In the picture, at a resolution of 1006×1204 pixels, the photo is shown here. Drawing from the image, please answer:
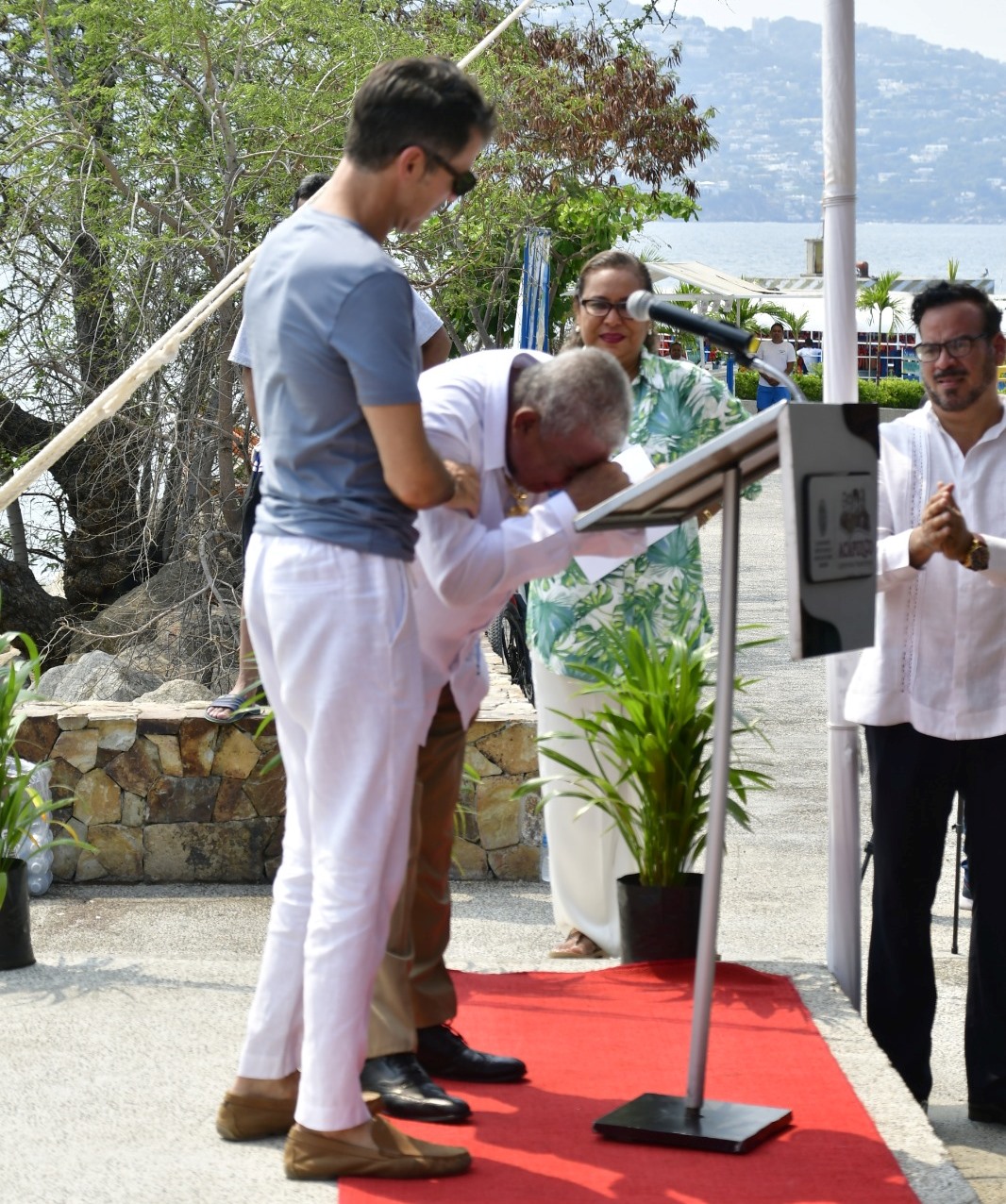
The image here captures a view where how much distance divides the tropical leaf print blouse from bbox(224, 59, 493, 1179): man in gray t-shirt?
70.0 inches

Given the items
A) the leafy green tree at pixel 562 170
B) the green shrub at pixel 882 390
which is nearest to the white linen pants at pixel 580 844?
the leafy green tree at pixel 562 170

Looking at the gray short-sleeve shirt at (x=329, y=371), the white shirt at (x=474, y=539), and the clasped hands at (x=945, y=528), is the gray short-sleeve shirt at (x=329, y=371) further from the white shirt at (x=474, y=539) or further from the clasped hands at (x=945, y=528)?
the clasped hands at (x=945, y=528)

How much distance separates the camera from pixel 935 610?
152 inches

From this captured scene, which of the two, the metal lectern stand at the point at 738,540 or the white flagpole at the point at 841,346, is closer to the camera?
the metal lectern stand at the point at 738,540

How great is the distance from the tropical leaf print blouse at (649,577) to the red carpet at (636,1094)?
0.91m

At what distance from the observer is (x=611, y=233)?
12.2 meters

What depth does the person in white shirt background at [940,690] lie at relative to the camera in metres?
3.79

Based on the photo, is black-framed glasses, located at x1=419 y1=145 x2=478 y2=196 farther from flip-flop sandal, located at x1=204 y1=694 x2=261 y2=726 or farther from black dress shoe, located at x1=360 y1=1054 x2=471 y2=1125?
flip-flop sandal, located at x1=204 y1=694 x2=261 y2=726

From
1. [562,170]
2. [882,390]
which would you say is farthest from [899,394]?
[562,170]

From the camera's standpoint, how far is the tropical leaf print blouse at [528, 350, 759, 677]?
15.1 ft

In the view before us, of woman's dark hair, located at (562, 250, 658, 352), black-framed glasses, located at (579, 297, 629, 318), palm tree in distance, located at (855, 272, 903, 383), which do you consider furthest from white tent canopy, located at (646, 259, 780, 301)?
black-framed glasses, located at (579, 297, 629, 318)

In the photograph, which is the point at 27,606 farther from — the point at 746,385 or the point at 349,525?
the point at 746,385

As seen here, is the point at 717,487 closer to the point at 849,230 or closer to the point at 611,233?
the point at 849,230

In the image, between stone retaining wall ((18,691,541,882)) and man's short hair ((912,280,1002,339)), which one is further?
stone retaining wall ((18,691,541,882))
